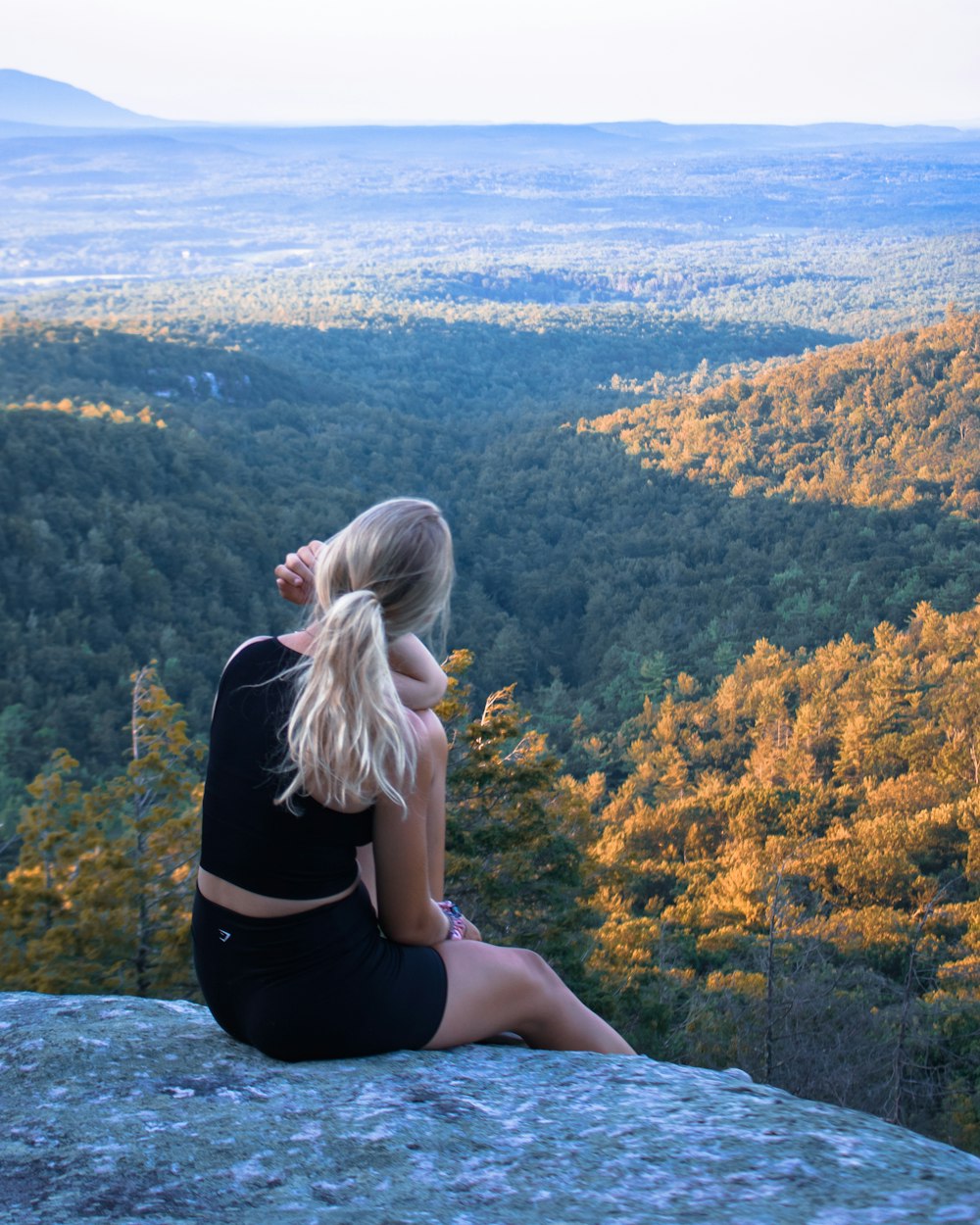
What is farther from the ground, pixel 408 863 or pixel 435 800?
pixel 435 800

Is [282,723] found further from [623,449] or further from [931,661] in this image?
[623,449]

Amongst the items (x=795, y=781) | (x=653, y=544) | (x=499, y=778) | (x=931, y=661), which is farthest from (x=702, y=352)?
(x=499, y=778)

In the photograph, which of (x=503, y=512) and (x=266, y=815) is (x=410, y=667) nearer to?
(x=266, y=815)

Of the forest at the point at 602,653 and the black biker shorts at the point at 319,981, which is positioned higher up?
the black biker shorts at the point at 319,981

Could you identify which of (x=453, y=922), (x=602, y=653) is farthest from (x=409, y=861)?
(x=602, y=653)

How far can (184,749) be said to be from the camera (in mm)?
5398

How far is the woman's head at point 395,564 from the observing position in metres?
2.27

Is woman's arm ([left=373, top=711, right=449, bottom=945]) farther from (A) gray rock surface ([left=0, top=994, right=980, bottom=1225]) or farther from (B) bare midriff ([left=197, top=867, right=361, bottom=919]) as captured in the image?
(A) gray rock surface ([left=0, top=994, right=980, bottom=1225])

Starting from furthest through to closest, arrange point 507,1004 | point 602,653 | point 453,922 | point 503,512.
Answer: point 503,512, point 602,653, point 453,922, point 507,1004

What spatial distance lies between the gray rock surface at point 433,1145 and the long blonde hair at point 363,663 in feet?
2.20

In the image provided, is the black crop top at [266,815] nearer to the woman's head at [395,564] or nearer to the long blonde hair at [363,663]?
the long blonde hair at [363,663]

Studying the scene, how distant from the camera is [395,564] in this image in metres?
2.27

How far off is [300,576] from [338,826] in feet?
2.50

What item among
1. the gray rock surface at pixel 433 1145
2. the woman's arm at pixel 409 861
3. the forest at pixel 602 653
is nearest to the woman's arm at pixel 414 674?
the woman's arm at pixel 409 861
